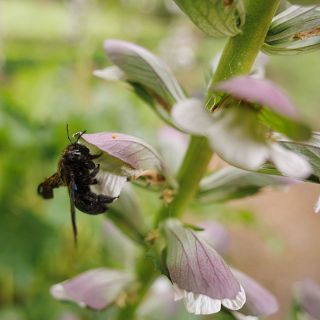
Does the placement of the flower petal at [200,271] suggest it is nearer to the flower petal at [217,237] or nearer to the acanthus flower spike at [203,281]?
the acanthus flower spike at [203,281]

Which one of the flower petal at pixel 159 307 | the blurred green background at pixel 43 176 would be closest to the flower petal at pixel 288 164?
the flower petal at pixel 159 307

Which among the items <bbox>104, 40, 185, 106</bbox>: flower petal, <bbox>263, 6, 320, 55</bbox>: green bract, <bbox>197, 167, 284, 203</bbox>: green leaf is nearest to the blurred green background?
<bbox>197, 167, 284, 203</bbox>: green leaf

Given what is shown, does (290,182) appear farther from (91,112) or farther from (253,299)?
(91,112)

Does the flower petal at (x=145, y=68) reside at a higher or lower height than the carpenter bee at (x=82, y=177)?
higher

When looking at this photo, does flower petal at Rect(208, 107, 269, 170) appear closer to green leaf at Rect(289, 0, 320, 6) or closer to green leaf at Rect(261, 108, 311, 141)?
green leaf at Rect(261, 108, 311, 141)

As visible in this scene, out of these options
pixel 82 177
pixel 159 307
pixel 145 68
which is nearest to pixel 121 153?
pixel 82 177

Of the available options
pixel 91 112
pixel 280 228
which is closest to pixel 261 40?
pixel 91 112
